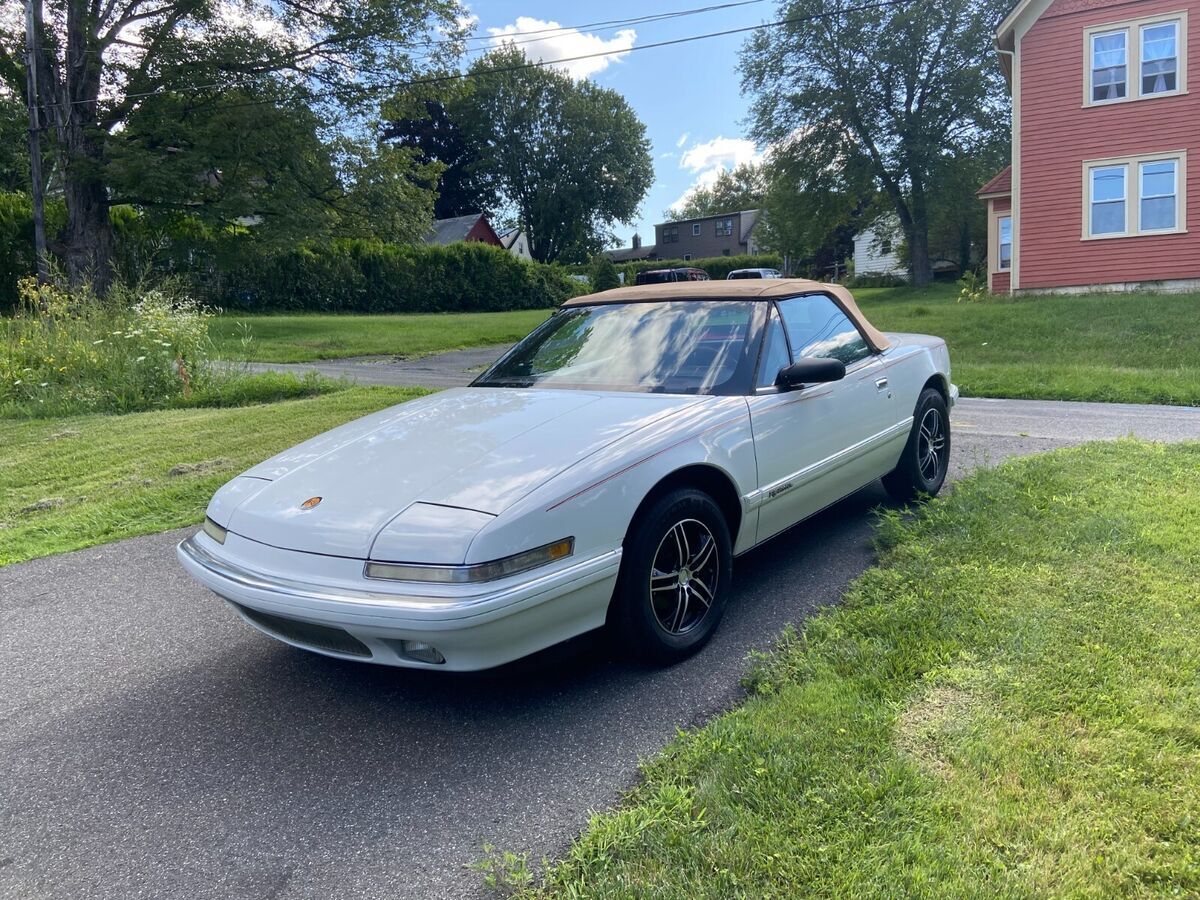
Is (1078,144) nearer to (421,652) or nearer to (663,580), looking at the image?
(663,580)

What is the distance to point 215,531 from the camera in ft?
10.8

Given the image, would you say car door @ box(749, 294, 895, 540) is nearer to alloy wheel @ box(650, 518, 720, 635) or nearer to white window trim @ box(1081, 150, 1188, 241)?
alloy wheel @ box(650, 518, 720, 635)

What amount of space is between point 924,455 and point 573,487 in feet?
10.5

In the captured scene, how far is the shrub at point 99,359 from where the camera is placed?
10.1 meters

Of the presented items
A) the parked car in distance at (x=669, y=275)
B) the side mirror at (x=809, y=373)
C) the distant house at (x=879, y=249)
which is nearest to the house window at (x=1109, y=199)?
the parked car in distance at (x=669, y=275)

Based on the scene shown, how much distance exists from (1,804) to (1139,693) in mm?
3595

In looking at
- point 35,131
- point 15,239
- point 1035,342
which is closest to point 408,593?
point 1035,342

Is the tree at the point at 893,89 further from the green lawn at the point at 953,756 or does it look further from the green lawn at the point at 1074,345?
the green lawn at the point at 953,756

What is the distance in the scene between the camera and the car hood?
2.87 meters

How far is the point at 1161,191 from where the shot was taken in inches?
730

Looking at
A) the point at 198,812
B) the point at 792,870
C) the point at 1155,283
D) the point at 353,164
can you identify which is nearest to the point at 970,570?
the point at 792,870

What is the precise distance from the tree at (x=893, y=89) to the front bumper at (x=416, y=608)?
36.4m

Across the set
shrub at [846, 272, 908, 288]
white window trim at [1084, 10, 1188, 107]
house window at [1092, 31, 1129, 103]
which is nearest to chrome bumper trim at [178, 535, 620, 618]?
white window trim at [1084, 10, 1188, 107]

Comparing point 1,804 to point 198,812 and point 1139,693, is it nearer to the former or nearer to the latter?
point 198,812
